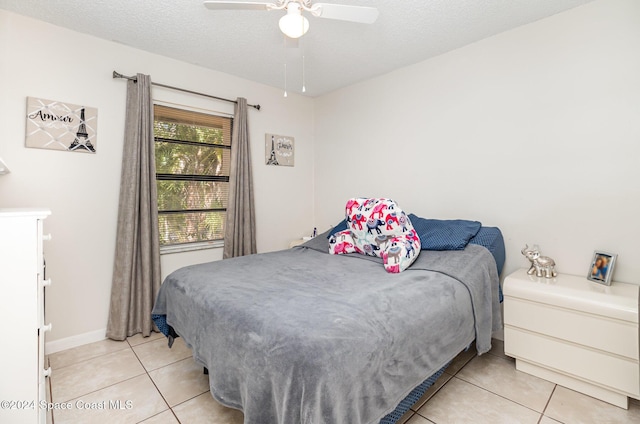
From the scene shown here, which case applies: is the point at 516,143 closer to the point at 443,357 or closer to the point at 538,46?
the point at 538,46

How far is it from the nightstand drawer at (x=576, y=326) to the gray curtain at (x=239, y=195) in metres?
2.45

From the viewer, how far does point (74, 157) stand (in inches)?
95.0

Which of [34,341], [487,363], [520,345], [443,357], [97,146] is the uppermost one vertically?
[97,146]

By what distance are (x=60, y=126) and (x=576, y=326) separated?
3801 millimetres

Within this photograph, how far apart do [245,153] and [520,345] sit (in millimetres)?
2915

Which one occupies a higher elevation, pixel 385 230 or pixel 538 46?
pixel 538 46

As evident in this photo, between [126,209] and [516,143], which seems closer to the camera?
[516,143]

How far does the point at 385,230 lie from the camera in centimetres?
227

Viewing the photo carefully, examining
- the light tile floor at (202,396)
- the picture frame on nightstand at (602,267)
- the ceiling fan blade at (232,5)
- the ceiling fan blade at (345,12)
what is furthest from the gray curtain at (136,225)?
the picture frame on nightstand at (602,267)

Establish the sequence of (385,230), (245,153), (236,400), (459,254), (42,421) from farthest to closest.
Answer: (245,153), (385,230), (459,254), (42,421), (236,400)

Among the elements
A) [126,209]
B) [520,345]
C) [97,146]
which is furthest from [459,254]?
[97,146]

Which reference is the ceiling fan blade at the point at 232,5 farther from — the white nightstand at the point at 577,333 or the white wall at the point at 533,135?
the white nightstand at the point at 577,333

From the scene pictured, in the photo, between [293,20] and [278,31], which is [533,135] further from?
[278,31]

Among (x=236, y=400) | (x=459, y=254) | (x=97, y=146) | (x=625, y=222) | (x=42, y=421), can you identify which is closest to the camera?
(x=236, y=400)
